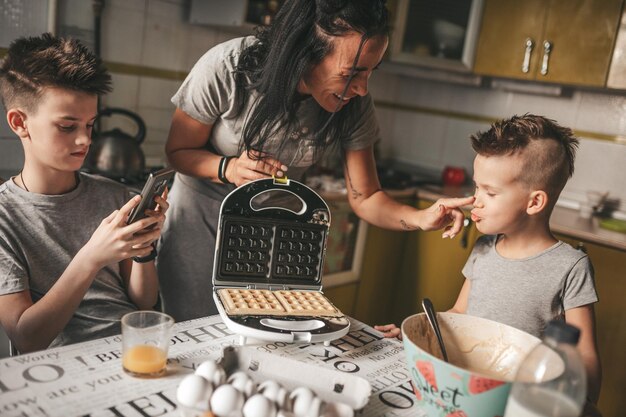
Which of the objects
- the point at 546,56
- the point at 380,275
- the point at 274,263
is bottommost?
the point at 380,275

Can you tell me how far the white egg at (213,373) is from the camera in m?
0.85

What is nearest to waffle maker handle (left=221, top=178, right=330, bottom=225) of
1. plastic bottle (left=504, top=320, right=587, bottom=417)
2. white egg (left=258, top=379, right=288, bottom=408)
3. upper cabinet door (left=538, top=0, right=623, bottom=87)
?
white egg (left=258, top=379, right=288, bottom=408)

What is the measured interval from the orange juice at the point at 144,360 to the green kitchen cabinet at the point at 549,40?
234 centimetres

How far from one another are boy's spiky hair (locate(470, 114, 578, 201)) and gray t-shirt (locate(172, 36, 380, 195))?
0.41 meters

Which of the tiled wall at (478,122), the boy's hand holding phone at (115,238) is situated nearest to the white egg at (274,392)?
the boy's hand holding phone at (115,238)

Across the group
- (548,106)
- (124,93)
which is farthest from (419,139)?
(124,93)

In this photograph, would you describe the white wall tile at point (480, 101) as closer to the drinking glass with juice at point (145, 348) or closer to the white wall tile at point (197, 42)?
the white wall tile at point (197, 42)

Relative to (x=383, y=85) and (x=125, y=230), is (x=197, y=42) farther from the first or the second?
(x=125, y=230)

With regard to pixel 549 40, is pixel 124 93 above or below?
below

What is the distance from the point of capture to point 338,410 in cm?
84

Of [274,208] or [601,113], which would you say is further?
[601,113]

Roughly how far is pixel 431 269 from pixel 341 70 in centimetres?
170

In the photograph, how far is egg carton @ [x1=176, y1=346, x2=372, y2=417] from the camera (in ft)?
2.65

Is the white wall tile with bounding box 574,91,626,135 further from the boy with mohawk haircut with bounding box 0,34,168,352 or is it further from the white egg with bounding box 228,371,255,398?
the white egg with bounding box 228,371,255,398
